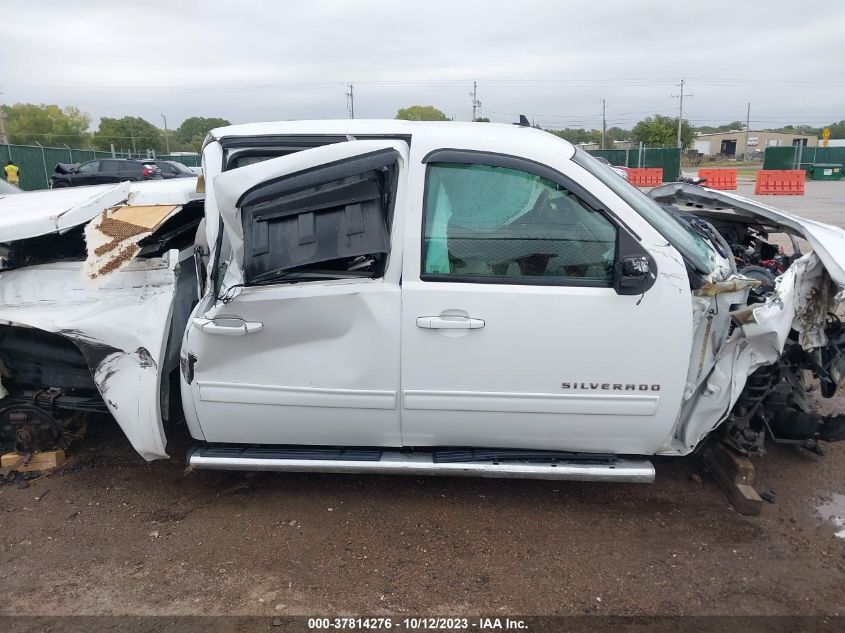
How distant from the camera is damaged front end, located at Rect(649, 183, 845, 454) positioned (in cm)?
287

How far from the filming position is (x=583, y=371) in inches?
112

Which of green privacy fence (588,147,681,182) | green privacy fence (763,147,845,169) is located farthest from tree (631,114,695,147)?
green privacy fence (588,147,681,182)

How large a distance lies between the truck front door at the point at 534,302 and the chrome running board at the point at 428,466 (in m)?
0.25


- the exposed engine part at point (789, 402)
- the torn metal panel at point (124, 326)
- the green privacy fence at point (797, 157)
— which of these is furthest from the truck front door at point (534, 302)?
the green privacy fence at point (797, 157)

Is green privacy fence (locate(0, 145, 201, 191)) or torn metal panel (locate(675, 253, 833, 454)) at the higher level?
green privacy fence (locate(0, 145, 201, 191))

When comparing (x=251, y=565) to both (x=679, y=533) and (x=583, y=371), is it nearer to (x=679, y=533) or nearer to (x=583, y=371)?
(x=583, y=371)

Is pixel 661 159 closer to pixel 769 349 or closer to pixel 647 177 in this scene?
pixel 647 177

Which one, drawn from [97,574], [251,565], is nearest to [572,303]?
[251,565]

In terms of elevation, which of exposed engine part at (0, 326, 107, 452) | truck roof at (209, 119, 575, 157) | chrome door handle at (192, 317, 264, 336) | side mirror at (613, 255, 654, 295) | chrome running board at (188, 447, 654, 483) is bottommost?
chrome running board at (188, 447, 654, 483)

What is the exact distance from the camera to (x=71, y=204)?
11.3 feet

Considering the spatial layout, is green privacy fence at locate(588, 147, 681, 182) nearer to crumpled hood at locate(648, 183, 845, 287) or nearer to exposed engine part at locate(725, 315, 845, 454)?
crumpled hood at locate(648, 183, 845, 287)

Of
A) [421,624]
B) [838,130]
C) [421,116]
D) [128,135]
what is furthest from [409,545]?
[838,130]

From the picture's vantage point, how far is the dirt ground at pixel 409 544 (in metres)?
2.62

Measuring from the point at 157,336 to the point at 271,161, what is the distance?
108 centimetres
